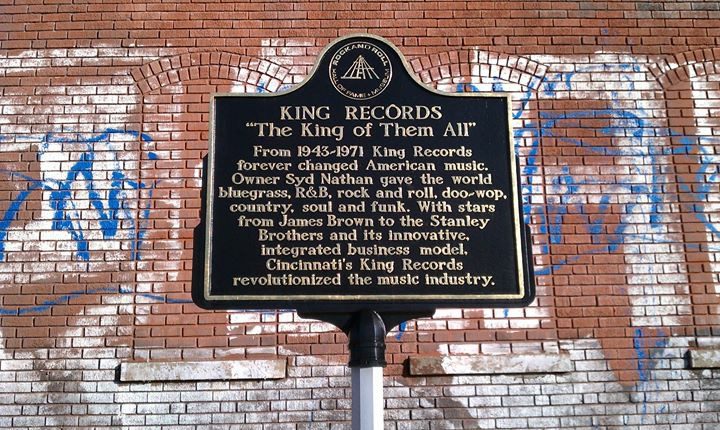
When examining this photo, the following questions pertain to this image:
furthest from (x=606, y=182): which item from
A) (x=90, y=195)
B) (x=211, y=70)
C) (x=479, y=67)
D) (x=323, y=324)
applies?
(x=90, y=195)

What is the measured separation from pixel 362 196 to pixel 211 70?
275 centimetres

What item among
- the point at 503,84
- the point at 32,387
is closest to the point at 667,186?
the point at 503,84

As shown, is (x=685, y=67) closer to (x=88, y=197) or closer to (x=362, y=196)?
(x=362, y=196)

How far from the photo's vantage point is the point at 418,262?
11.1 ft

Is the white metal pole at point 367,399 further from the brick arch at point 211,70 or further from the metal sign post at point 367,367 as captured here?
the brick arch at point 211,70

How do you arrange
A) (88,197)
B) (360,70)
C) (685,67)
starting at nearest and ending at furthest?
(360,70)
(88,197)
(685,67)

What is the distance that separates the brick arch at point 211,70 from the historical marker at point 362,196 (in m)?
2.07

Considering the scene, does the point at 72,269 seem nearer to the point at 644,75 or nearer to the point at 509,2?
the point at 509,2

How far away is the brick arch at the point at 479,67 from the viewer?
567cm

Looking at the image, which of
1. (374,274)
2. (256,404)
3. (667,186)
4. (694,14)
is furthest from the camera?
(694,14)

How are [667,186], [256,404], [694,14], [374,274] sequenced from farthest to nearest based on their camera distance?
[694,14], [667,186], [256,404], [374,274]

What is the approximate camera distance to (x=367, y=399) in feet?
10.8

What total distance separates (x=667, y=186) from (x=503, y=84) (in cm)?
158

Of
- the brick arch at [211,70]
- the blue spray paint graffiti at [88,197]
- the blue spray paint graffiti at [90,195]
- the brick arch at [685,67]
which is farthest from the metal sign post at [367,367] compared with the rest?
the brick arch at [685,67]
